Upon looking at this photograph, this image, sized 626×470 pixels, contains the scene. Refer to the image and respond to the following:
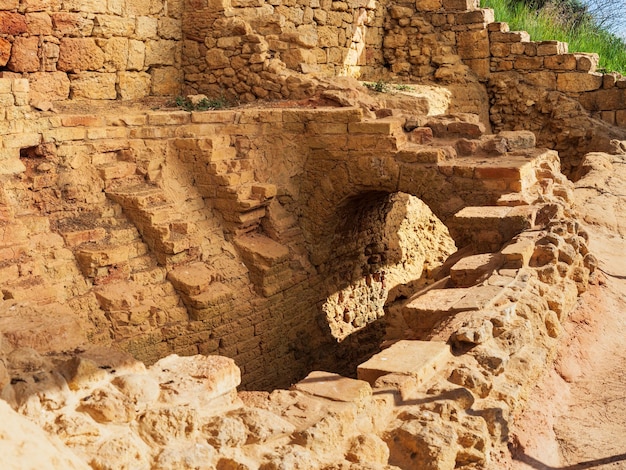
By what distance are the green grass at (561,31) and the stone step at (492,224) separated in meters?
7.52

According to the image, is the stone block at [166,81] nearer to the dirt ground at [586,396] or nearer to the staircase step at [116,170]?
the staircase step at [116,170]

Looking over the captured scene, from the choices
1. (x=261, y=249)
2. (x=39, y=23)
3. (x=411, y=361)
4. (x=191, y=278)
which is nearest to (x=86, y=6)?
(x=39, y=23)

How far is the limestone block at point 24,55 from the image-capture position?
863 cm

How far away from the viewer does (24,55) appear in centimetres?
869

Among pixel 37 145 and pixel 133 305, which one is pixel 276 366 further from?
pixel 37 145

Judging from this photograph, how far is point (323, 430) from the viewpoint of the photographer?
348 centimetres

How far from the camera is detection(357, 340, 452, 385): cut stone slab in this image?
4102mm

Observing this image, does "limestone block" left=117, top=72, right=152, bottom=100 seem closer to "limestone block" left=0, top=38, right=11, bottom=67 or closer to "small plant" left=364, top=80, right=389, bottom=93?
"limestone block" left=0, top=38, right=11, bottom=67

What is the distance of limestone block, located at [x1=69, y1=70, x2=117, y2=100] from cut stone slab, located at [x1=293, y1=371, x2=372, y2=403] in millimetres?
6131

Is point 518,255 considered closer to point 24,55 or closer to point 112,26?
point 24,55

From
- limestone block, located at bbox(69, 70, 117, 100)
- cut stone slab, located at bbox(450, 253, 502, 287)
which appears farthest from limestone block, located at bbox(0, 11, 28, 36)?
cut stone slab, located at bbox(450, 253, 502, 287)

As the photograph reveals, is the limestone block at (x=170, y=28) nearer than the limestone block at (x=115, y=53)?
No

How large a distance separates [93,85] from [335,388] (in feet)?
21.4

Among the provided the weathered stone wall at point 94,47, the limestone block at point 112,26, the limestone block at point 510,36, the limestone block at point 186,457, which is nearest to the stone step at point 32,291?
the weathered stone wall at point 94,47
